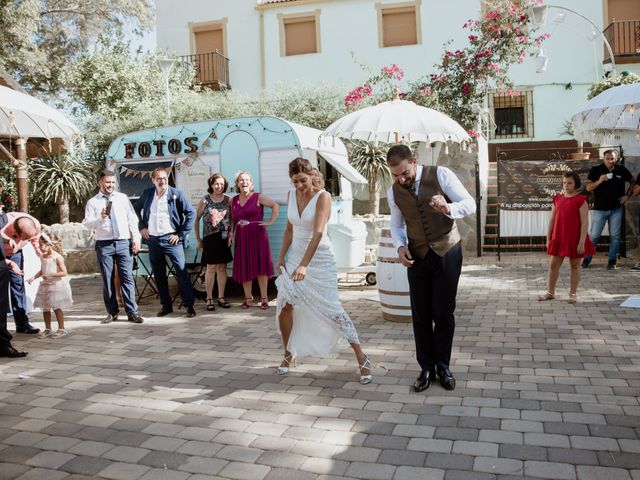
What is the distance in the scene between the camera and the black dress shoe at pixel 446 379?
4.52m

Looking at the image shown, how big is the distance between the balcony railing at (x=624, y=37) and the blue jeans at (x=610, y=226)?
11.4 m

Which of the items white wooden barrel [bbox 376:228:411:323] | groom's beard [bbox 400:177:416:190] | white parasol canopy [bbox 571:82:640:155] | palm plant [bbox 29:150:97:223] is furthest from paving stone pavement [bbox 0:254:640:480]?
palm plant [bbox 29:150:97:223]

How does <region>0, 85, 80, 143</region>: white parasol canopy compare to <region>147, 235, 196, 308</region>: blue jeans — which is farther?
<region>147, 235, 196, 308</region>: blue jeans

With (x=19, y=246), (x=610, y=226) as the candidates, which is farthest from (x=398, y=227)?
(x=610, y=226)

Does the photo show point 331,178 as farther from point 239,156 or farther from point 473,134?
point 473,134

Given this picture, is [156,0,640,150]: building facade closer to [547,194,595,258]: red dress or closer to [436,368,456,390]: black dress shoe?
[547,194,595,258]: red dress

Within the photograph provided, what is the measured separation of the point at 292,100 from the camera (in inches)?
675

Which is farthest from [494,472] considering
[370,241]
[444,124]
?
[370,241]

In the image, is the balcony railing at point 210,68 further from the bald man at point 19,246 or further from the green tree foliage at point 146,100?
the bald man at point 19,246

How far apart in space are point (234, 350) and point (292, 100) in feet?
40.1

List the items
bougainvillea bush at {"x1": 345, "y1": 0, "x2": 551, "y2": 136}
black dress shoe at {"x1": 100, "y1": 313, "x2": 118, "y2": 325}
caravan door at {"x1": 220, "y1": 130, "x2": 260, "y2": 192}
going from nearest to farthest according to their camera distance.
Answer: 1. black dress shoe at {"x1": 100, "y1": 313, "x2": 118, "y2": 325}
2. caravan door at {"x1": 220, "y1": 130, "x2": 260, "y2": 192}
3. bougainvillea bush at {"x1": 345, "y1": 0, "x2": 551, "y2": 136}

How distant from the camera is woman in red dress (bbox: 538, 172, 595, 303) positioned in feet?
24.3

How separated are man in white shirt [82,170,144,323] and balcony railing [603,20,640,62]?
1791 centimetres

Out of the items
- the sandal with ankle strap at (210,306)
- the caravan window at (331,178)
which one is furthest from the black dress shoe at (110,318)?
the caravan window at (331,178)
